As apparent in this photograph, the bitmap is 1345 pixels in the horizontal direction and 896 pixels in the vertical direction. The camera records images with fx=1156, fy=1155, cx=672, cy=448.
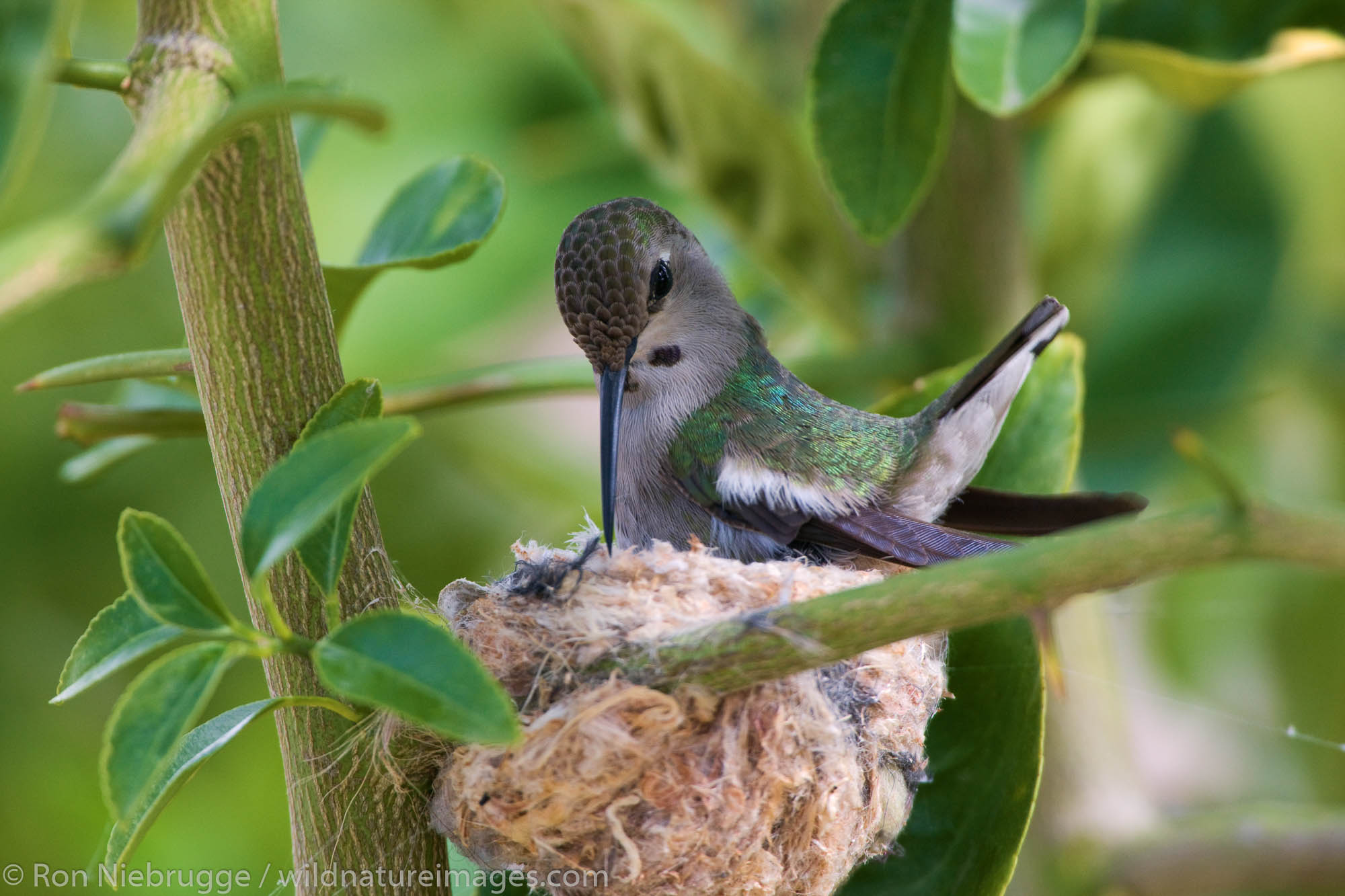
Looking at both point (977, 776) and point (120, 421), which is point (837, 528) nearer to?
point (977, 776)

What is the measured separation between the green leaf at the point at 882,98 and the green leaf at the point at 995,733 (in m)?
0.24

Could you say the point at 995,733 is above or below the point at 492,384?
below

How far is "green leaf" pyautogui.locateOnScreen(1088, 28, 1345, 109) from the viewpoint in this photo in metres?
1.34

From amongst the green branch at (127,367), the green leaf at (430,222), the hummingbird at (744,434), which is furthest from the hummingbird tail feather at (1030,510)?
the green branch at (127,367)

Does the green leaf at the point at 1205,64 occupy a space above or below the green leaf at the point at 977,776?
above

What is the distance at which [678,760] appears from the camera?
914mm

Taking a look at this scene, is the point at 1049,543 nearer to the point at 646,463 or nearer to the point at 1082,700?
the point at 646,463

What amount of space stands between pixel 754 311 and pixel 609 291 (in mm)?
1005

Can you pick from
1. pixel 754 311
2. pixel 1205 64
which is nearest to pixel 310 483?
pixel 1205 64

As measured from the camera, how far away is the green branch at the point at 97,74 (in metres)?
0.74

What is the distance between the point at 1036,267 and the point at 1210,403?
43 centimetres

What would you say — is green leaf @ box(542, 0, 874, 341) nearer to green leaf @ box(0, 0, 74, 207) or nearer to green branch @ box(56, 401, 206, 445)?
green branch @ box(56, 401, 206, 445)

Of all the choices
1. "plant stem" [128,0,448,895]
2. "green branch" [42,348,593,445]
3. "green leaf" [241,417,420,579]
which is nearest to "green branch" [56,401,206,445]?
"green branch" [42,348,593,445]

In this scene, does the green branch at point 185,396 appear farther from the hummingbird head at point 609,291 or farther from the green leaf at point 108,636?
the green leaf at point 108,636
